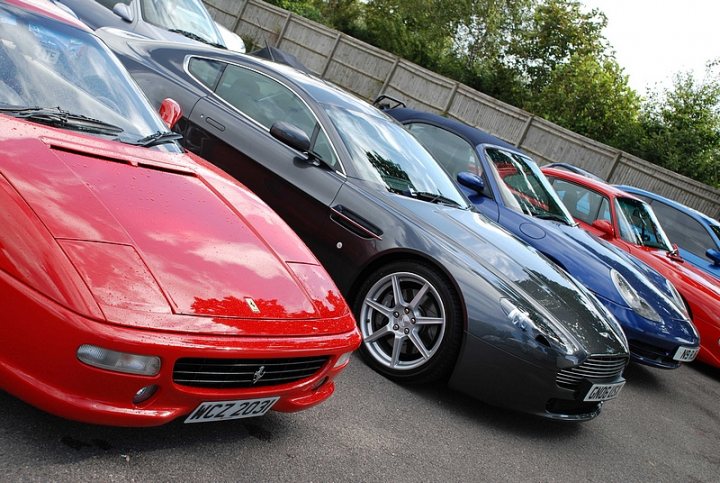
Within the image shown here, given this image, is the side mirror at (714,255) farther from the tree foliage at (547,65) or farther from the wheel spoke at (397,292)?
the tree foliage at (547,65)

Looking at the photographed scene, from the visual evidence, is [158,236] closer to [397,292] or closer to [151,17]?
[397,292]

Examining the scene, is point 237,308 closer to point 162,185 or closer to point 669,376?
point 162,185

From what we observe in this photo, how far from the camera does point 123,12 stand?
28.8 ft

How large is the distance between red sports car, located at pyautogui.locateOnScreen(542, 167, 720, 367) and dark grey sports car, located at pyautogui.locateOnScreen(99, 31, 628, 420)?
3.27 m

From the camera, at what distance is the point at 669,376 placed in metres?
7.50

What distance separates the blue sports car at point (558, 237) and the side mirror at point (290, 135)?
2.20m

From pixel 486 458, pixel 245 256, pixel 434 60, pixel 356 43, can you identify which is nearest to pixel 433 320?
pixel 486 458

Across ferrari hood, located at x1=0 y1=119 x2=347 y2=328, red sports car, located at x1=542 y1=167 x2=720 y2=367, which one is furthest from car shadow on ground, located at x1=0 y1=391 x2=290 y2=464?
red sports car, located at x1=542 y1=167 x2=720 y2=367

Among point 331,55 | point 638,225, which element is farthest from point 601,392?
point 331,55

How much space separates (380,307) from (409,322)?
219 mm

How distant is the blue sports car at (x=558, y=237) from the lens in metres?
6.17

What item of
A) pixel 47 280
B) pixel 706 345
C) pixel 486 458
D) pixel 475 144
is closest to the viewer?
pixel 47 280

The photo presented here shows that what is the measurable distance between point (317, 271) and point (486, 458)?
1.36m

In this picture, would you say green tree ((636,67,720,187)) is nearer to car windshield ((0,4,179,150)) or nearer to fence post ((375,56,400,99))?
fence post ((375,56,400,99))
